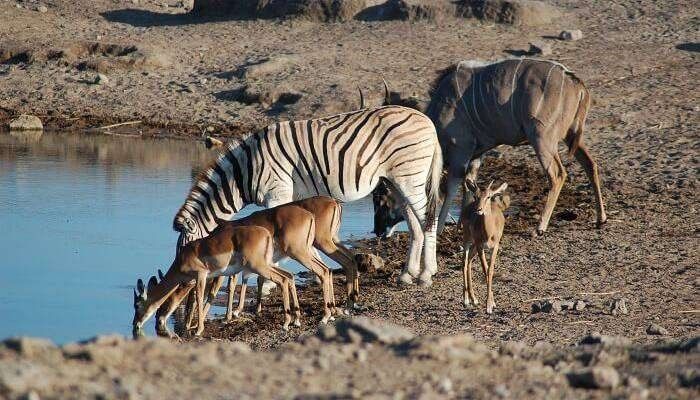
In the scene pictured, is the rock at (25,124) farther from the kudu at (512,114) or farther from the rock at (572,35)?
the rock at (572,35)

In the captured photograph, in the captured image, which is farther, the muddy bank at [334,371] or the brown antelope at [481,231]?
the brown antelope at [481,231]

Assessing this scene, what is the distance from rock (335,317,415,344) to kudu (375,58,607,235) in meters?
6.58

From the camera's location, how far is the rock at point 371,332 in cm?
689

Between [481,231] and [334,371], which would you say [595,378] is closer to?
[334,371]

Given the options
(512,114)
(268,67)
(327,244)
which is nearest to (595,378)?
(327,244)

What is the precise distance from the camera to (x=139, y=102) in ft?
70.6

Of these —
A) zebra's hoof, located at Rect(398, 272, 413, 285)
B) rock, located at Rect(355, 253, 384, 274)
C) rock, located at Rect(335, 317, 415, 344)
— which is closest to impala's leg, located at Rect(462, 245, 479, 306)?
zebra's hoof, located at Rect(398, 272, 413, 285)

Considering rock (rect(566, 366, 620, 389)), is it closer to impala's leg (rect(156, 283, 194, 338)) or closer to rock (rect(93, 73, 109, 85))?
impala's leg (rect(156, 283, 194, 338))

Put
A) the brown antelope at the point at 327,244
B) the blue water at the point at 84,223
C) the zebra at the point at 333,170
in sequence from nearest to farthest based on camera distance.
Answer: the brown antelope at the point at 327,244
the blue water at the point at 84,223
the zebra at the point at 333,170

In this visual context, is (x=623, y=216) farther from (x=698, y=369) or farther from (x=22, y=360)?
(x=22, y=360)

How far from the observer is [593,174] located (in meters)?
14.1

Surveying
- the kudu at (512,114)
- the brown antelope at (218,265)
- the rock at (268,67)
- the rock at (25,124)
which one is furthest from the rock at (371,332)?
the rock at (268,67)

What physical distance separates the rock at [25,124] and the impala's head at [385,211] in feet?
27.7

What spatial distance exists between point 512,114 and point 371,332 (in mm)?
7220
